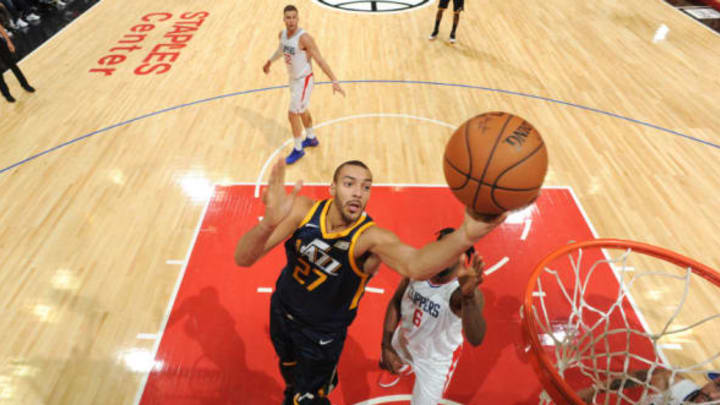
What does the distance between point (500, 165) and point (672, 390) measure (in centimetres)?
199

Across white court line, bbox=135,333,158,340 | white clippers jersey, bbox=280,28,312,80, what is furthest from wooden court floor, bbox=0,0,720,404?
white clippers jersey, bbox=280,28,312,80

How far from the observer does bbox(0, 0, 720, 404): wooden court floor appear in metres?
3.88

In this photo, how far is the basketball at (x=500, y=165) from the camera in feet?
5.80

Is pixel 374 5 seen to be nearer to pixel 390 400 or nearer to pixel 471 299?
pixel 390 400

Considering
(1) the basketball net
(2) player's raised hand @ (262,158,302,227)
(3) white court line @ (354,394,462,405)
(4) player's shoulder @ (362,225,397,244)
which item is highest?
(2) player's raised hand @ (262,158,302,227)

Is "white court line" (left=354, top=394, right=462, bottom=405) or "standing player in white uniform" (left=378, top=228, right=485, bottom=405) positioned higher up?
"standing player in white uniform" (left=378, top=228, right=485, bottom=405)

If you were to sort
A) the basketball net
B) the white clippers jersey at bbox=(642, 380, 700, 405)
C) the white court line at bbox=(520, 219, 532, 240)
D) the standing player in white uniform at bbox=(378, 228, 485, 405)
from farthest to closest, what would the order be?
the white court line at bbox=(520, 219, 532, 240)
the basketball net
the white clippers jersey at bbox=(642, 380, 700, 405)
the standing player in white uniform at bbox=(378, 228, 485, 405)

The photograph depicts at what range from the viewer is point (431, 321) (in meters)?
2.47

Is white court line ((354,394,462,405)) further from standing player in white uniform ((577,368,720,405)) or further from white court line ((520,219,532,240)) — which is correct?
white court line ((520,219,532,240))

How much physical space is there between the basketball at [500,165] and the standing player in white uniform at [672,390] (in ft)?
5.05

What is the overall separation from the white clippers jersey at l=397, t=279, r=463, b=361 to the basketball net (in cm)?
50

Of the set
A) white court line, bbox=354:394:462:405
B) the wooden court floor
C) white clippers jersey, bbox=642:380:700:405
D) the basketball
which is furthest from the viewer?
the wooden court floor

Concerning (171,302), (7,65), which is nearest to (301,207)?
(171,302)

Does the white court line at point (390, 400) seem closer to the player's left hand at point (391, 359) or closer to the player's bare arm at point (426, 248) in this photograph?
the player's left hand at point (391, 359)
